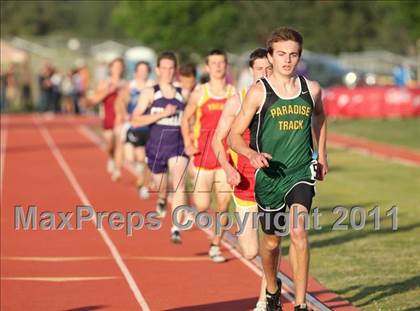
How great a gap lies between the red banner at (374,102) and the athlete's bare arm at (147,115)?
27.7 m

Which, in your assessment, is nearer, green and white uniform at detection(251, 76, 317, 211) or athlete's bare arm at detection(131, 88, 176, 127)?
green and white uniform at detection(251, 76, 317, 211)

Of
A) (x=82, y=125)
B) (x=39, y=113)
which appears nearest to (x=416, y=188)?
(x=82, y=125)

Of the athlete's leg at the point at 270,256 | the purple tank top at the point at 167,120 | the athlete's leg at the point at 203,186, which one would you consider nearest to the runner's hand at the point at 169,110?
the purple tank top at the point at 167,120

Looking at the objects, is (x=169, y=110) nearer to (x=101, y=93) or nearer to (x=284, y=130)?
(x=284, y=130)

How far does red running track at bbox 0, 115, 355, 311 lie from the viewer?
386 inches

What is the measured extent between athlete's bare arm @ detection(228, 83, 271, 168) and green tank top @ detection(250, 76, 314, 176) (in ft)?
0.14

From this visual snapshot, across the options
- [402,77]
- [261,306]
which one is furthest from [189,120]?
[402,77]

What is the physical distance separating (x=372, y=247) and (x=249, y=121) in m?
5.29

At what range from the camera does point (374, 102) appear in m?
42.0

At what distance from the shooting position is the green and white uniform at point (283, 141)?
8.02 metres

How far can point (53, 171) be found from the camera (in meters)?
23.7

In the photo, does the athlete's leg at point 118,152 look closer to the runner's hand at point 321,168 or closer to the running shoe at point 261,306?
the running shoe at point 261,306

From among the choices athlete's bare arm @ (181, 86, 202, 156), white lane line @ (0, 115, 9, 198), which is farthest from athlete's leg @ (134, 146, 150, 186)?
athlete's bare arm @ (181, 86, 202, 156)

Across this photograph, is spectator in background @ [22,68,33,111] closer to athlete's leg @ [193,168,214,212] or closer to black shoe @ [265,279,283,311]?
athlete's leg @ [193,168,214,212]
